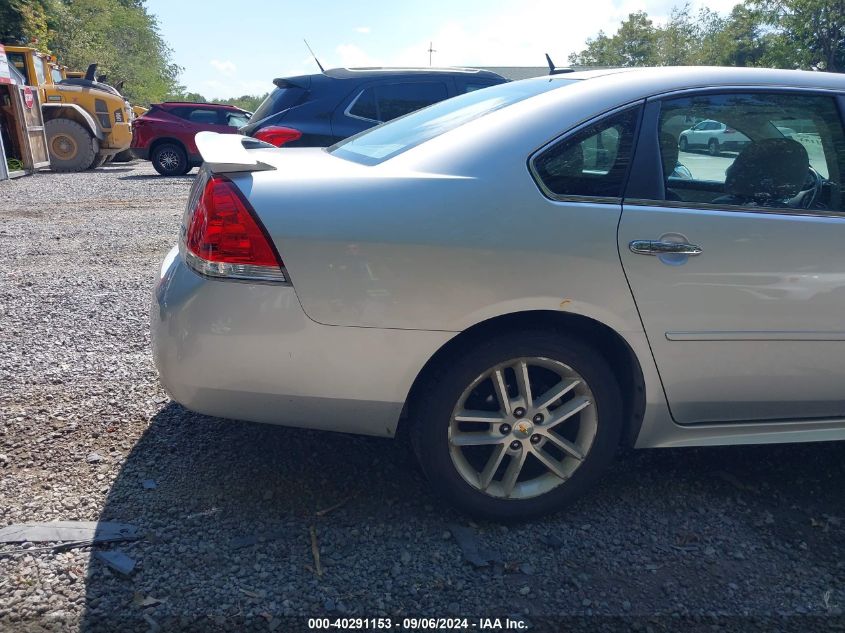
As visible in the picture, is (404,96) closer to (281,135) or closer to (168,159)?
(281,135)

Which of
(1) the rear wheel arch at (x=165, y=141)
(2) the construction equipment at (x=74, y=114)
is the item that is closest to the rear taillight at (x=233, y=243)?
(1) the rear wheel arch at (x=165, y=141)

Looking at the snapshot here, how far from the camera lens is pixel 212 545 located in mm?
2357

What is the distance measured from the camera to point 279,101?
7062 millimetres

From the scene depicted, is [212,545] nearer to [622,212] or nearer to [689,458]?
[622,212]

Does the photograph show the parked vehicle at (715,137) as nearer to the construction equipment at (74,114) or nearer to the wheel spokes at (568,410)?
the wheel spokes at (568,410)

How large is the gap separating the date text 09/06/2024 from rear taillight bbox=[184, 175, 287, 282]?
1046 millimetres

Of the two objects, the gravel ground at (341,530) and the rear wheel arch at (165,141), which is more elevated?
the rear wheel arch at (165,141)

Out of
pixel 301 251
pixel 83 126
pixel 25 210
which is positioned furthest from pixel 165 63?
pixel 301 251

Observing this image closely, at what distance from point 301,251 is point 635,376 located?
1256 millimetres

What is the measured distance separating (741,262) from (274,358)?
1620 mm

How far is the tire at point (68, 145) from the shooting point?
1669 centimetres

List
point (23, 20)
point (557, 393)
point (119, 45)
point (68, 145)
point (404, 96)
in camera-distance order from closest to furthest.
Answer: point (557, 393) → point (404, 96) → point (68, 145) → point (23, 20) → point (119, 45)

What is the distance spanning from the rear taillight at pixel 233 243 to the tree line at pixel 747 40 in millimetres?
34766

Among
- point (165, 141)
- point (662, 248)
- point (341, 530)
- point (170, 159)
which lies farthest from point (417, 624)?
point (165, 141)
